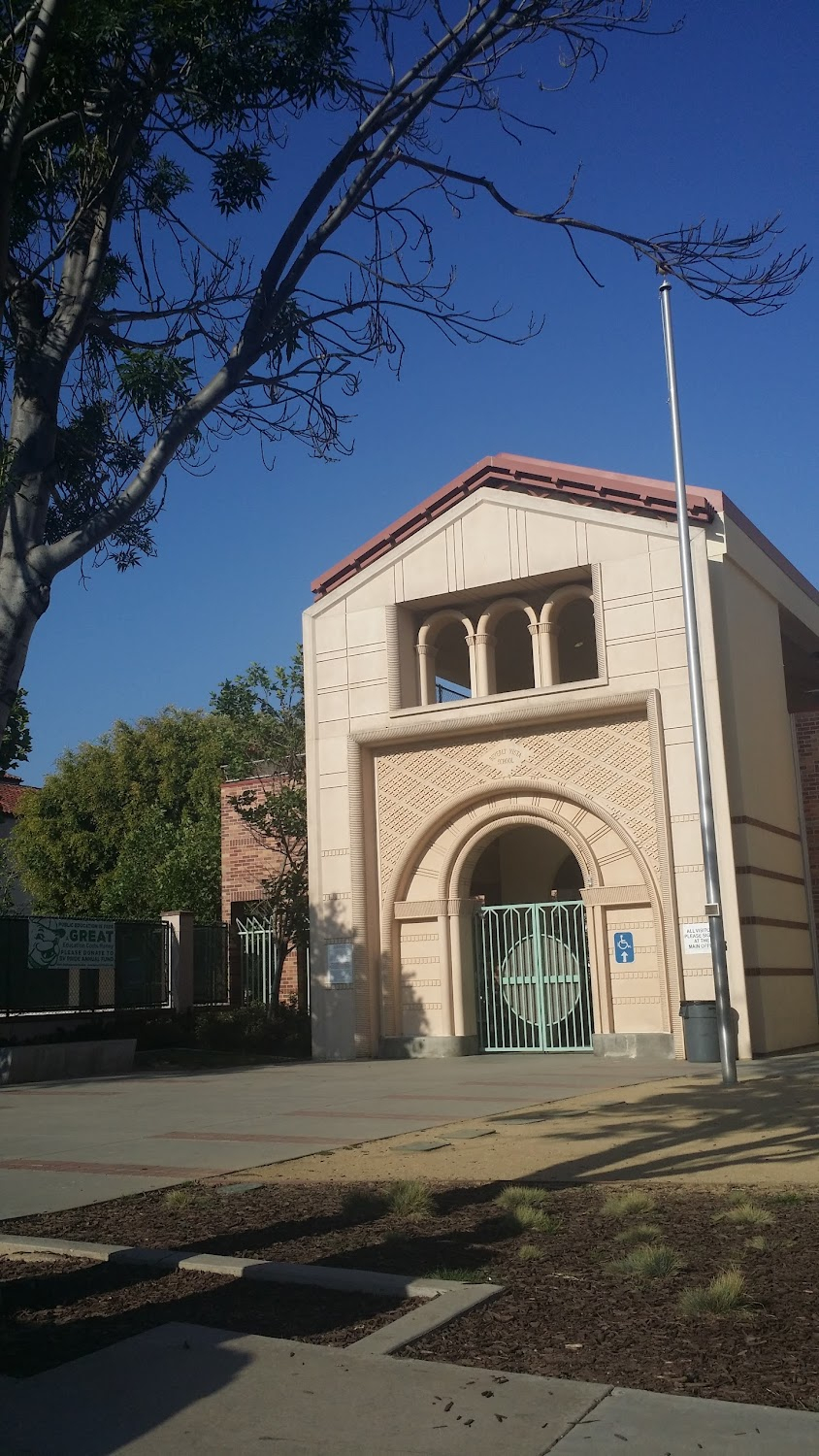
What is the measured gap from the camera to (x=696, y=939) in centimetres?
1898

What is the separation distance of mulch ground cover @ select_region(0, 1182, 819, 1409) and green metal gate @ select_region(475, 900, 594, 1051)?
13.9 metres

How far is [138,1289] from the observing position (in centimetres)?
528

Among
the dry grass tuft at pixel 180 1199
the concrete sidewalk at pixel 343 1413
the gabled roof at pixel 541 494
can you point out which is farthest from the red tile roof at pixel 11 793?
the concrete sidewalk at pixel 343 1413

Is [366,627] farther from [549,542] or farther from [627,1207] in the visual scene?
[627,1207]

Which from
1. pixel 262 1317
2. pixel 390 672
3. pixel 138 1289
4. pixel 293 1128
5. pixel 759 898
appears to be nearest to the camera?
pixel 262 1317

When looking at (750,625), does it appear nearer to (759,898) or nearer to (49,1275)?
(759,898)

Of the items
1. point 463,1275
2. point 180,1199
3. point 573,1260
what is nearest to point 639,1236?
point 573,1260

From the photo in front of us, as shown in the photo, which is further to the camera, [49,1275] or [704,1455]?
[49,1275]

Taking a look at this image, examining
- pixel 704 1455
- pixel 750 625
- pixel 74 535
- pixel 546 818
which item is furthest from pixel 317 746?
pixel 704 1455

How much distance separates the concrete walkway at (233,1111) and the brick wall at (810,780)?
6149 mm

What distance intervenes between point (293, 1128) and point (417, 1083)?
4.98 m

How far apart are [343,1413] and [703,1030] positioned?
13901 millimetres

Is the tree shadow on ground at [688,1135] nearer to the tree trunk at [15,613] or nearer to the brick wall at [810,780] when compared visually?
the tree trunk at [15,613]

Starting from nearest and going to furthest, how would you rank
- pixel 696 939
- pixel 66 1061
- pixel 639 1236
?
pixel 639 1236 < pixel 696 939 < pixel 66 1061
